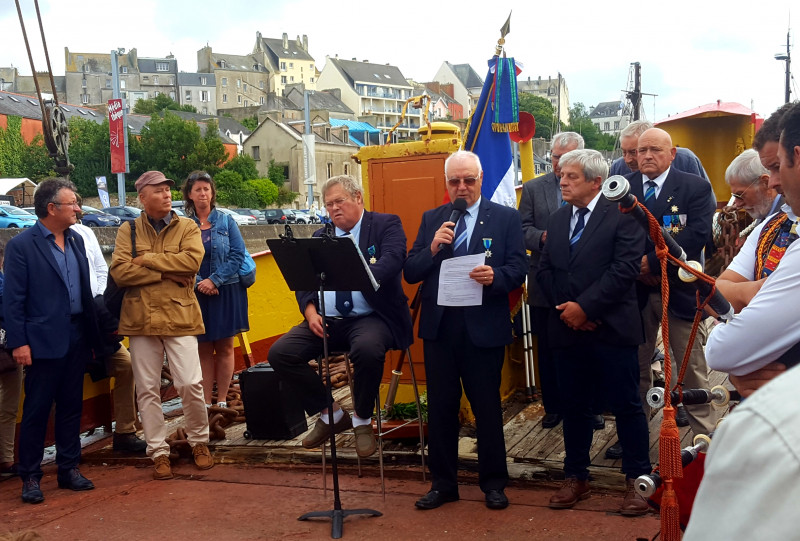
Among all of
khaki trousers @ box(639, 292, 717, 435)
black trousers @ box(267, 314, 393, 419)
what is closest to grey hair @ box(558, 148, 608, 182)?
khaki trousers @ box(639, 292, 717, 435)

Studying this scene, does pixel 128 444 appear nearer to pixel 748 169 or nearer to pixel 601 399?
pixel 601 399

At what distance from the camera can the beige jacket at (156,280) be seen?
603 cm

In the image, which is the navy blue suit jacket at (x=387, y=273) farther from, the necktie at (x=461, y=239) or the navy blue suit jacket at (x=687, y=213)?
the navy blue suit jacket at (x=687, y=213)

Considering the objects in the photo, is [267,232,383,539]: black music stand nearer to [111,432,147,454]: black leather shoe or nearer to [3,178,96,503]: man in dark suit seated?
[3,178,96,503]: man in dark suit seated

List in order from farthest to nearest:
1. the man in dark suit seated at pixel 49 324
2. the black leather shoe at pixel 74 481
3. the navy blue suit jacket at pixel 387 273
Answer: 1. the black leather shoe at pixel 74 481
2. the man in dark suit seated at pixel 49 324
3. the navy blue suit jacket at pixel 387 273

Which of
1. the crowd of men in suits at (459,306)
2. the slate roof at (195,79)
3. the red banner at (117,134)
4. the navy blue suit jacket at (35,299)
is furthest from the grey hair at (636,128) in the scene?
the slate roof at (195,79)

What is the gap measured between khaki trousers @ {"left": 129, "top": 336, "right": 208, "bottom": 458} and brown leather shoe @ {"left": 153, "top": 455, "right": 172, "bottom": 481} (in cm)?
4

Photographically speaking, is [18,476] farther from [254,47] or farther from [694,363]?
[254,47]

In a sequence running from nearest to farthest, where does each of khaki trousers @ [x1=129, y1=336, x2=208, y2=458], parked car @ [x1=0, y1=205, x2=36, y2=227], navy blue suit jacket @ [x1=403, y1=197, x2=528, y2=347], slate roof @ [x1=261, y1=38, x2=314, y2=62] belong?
1. navy blue suit jacket @ [x1=403, y1=197, x2=528, y2=347]
2. khaki trousers @ [x1=129, y1=336, x2=208, y2=458]
3. parked car @ [x1=0, y1=205, x2=36, y2=227]
4. slate roof @ [x1=261, y1=38, x2=314, y2=62]

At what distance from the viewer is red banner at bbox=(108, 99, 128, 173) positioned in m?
27.2

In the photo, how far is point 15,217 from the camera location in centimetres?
3362

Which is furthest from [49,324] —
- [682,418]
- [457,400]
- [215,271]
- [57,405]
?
[682,418]

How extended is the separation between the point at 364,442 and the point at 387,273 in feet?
3.55

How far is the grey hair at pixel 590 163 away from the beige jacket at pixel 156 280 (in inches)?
115
